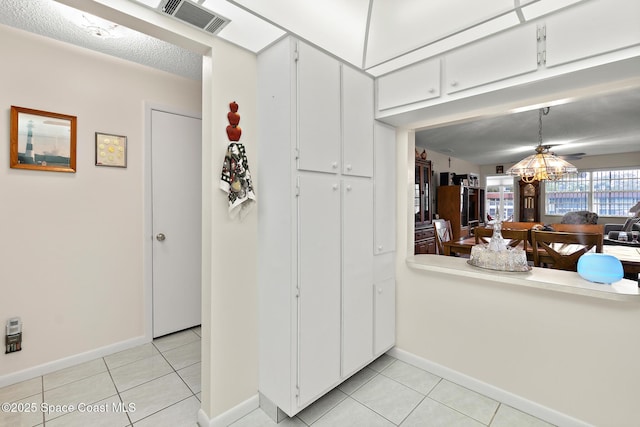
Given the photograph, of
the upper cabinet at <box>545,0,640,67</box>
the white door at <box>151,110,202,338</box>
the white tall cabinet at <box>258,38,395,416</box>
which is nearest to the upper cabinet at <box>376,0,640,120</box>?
the upper cabinet at <box>545,0,640,67</box>

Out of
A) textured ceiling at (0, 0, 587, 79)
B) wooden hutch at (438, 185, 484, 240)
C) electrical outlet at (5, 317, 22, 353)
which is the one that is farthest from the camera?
wooden hutch at (438, 185, 484, 240)

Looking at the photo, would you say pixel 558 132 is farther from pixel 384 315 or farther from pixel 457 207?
pixel 384 315

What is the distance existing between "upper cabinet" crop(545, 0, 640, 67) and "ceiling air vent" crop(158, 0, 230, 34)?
1.65 m

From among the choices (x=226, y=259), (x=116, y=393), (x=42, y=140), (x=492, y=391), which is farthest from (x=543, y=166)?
(x=42, y=140)

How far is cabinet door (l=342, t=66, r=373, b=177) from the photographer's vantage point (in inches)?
74.1

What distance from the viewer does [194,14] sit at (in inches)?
55.4

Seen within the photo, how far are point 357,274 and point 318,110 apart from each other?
44.0 inches

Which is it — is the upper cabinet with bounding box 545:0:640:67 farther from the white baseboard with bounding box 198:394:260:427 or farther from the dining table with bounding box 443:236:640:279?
the white baseboard with bounding box 198:394:260:427

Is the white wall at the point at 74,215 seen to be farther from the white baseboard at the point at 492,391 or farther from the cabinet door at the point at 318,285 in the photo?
the white baseboard at the point at 492,391

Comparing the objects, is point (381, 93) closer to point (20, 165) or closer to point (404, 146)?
point (404, 146)

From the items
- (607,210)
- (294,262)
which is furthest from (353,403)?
(607,210)

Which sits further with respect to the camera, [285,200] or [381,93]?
[381,93]

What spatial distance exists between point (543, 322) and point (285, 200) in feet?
5.67

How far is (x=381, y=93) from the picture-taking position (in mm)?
2076
